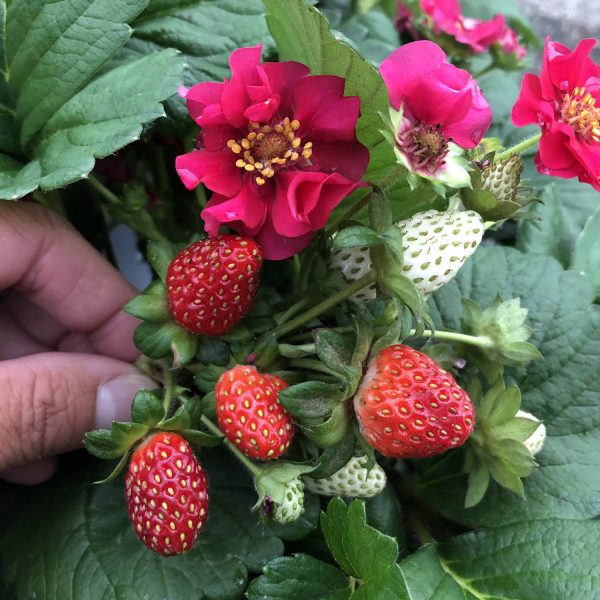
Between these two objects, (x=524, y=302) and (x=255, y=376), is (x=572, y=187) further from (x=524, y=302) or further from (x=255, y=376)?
(x=255, y=376)

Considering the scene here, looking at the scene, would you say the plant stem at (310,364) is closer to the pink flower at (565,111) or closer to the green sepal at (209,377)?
the green sepal at (209,377)

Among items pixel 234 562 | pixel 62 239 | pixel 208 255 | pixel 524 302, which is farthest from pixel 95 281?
pixel 524 302

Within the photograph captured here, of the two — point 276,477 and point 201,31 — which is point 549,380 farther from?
point 201,31

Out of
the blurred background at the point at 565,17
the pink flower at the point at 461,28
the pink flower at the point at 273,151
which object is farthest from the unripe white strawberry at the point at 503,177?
the blurred background at the point at 565,17

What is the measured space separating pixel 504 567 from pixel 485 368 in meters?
0.22

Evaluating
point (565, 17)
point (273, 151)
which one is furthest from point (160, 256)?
point (565, 17)

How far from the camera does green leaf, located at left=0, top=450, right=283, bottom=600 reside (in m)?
0.70

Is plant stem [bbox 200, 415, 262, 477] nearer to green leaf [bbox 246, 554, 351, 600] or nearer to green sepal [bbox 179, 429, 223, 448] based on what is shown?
green sepal [bbox 179, 429, 223, 448]

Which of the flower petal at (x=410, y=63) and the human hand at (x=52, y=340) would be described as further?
the human hand at (x=52, y=340)

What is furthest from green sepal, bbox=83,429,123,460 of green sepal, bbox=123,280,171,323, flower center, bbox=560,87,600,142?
flower center, bbox=560,87,600,142

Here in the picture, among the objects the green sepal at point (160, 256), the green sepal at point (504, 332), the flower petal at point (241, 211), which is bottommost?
the green sepal at point (504, 332)

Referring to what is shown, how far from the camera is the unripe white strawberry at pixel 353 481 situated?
0.67 meters

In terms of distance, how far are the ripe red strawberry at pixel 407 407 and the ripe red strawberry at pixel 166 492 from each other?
149 millimetres

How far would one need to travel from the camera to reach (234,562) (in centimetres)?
73
